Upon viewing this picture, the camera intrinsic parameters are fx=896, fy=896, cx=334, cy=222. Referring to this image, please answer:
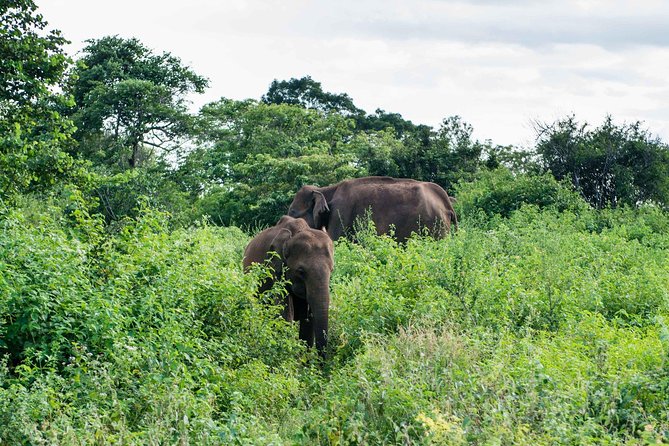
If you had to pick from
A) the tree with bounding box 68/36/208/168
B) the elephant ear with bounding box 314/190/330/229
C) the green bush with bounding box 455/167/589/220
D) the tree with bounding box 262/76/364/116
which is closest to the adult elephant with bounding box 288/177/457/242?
the elephant ear with bounding box 314/190/330/229

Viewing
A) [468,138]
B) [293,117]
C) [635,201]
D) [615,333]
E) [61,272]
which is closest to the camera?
[61,272]

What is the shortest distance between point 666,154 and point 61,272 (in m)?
20.4

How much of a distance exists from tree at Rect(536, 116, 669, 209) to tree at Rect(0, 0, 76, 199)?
543 inches

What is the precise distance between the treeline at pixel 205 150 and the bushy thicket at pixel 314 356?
6909 millimetres

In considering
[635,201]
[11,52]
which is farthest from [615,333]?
[635,201]

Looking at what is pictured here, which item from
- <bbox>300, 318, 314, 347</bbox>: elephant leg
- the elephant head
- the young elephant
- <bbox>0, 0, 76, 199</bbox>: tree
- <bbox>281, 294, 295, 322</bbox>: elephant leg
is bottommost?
<bbox>300, 318, 314, 347</bbox>: elephant leg

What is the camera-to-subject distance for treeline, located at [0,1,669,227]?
55.2 ft

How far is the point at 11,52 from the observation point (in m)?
16.6

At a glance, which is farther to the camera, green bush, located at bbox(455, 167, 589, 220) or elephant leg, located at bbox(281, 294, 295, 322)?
green bush, located at bbox(455, 167, 589, 220)

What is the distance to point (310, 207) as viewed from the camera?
638 inches

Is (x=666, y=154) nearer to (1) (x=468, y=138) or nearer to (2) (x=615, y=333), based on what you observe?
(1) (x=468, y=138)

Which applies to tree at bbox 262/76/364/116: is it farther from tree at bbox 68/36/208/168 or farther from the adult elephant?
the adult elephant

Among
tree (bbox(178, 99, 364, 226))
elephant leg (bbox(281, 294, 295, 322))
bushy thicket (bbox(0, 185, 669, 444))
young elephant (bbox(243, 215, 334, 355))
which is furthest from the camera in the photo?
tree (bbox(178, 99, 364, 226))

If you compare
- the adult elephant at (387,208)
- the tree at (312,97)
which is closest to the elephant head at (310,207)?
the adult elephant at (387,208)
